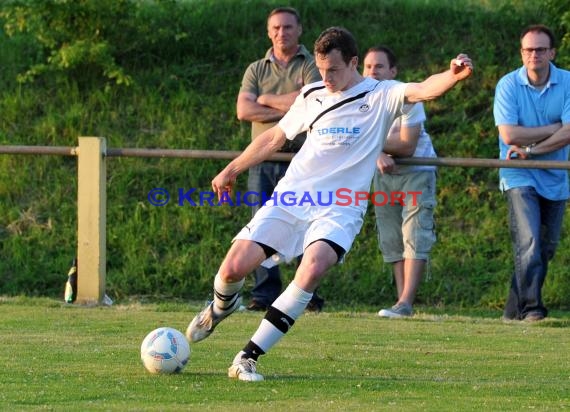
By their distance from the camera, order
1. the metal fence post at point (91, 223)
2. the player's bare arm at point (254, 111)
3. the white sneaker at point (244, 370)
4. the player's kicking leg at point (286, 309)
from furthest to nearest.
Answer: the metal fence post at point (91, 223) < the player's bare arm at point (254, 111) < the player's kicking leg at point (286, 309) < the white sneaker at point (244, 370)

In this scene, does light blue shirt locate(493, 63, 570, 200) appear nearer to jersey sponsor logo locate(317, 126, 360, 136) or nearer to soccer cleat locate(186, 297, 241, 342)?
jersey sponsor logo locate(317, 126, 360, 136)

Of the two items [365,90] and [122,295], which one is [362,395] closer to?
[365,90]

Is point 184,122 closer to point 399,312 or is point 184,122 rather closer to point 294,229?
point 399,312

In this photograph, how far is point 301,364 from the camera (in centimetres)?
828

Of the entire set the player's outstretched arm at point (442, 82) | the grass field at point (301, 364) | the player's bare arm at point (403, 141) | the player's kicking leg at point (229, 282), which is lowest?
the grass field at point (301, 364)

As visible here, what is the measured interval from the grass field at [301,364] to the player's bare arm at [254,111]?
1.83 metres

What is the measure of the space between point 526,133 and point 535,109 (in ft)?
0.84

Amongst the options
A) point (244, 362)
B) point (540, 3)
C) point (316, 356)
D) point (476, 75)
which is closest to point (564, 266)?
point (476, 75)

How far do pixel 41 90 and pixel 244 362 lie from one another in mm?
10123

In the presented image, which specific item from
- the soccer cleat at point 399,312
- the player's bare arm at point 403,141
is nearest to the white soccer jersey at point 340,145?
the player's bare arm at point 403,141

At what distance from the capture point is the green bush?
46.9 ft

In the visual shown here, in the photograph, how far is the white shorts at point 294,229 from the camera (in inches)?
311

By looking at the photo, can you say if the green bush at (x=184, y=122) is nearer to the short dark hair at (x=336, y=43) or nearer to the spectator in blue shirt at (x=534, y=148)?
the spectator in blue shirt at (x=534, y=148)

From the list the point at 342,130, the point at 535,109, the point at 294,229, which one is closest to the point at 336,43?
the point at 342,130
